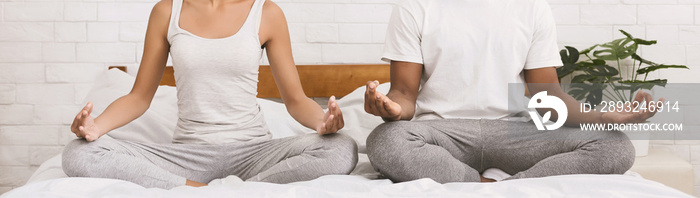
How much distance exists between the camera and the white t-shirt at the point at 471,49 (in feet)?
5.47

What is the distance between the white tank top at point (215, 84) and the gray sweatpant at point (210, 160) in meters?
0.07

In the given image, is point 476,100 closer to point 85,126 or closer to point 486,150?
point 486,150

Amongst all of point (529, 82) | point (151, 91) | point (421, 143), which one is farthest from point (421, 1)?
point (151, 91)

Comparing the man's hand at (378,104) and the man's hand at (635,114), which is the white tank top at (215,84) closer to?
the man's hand at (378,104)

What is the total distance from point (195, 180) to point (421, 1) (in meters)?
0.73

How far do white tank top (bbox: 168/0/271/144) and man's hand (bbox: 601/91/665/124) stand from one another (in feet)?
2.62

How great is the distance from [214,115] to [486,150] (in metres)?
0.65

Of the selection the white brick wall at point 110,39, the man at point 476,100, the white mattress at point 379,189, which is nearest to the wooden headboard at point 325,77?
the white brick wall at point 110,39

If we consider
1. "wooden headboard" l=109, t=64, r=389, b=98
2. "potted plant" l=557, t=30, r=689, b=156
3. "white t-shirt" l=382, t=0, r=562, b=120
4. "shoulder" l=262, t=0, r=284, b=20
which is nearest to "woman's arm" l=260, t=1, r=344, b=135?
"shoulder" l=262, t=0, r=284, b=20

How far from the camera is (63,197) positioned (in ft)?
3.71

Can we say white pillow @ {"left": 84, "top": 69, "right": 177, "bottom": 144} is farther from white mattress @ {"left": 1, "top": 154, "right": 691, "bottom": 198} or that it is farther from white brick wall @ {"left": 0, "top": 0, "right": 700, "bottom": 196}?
white mattress @ {"left": 1, "top": 154, "right": 691, "bottom": 198}

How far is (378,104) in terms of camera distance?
139cm

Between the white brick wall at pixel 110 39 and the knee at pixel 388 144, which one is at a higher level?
the white brick wall at pixel 110 39

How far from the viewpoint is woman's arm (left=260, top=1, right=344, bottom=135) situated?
160cm
